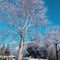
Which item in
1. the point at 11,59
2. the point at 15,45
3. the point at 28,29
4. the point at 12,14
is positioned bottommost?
Result: the point at 11,59

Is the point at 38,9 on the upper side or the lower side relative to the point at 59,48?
upper

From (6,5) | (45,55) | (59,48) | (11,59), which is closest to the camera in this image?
(6,5)

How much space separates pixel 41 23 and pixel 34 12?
1.06 metres

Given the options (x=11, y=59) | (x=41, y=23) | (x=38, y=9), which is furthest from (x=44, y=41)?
(x=11, y=59)

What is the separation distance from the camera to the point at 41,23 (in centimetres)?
1496

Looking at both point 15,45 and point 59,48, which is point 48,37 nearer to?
point 15,45

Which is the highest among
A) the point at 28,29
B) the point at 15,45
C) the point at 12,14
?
the point at 12,14

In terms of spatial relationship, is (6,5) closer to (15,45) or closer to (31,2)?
(31,2)

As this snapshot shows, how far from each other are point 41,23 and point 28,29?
1.12m

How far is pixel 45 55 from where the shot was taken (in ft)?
104

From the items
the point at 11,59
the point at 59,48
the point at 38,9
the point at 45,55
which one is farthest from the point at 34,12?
the point at 11,59

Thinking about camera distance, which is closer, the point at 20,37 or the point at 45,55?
the point at 20,37

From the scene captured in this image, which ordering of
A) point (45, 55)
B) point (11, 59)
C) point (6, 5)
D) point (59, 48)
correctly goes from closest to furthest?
point (6, 5), point (59, 48), point (45, 55), point (11, 59)

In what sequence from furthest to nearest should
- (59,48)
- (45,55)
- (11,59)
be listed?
(11,59) < (45,55) < (59,48)
